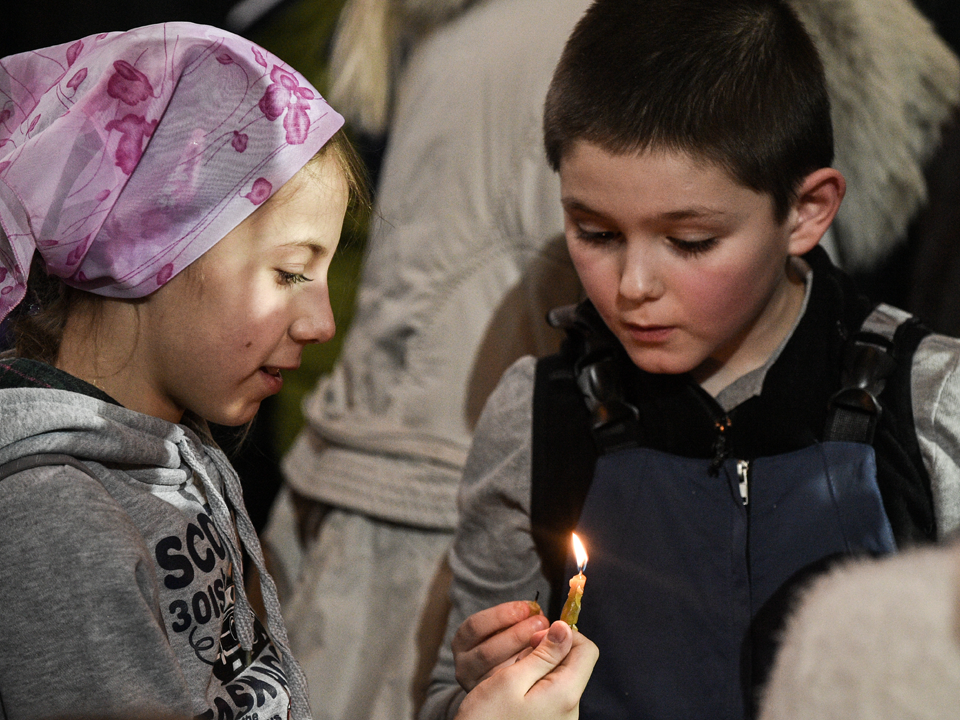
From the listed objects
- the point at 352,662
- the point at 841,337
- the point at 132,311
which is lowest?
the point at 352,662

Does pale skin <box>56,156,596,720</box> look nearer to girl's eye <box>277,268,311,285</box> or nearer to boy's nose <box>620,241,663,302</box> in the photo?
girl's eye <box>277,268,311,285</box>

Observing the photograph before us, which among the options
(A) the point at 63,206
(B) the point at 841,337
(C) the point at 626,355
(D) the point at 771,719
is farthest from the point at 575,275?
(D) the point at 771,719

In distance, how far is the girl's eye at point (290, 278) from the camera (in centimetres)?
75

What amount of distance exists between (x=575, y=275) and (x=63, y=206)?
2.43ft

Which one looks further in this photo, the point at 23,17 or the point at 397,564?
the point at 397,564

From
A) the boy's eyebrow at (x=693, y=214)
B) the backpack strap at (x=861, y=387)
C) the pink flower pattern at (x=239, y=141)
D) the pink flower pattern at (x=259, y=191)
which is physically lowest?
the backpack strap at (x=861, y=387)

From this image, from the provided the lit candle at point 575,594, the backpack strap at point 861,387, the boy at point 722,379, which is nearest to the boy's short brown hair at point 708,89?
the boy at point 722,379

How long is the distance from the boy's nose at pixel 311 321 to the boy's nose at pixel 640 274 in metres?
0.29

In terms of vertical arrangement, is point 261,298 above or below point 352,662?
above

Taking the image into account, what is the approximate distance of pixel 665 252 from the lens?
2.85ft

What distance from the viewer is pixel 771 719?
36 centimetres

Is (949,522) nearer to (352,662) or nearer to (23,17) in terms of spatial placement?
(352,662)

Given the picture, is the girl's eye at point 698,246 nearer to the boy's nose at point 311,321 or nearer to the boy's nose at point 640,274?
the boy's nose at point 640,274

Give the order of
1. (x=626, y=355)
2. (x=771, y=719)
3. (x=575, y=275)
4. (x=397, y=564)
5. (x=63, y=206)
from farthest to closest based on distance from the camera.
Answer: (x=397, y=564)
(x=575, y=275)
(x=626, y=355)
(x=63, y=206)
(x=771, y=719)
